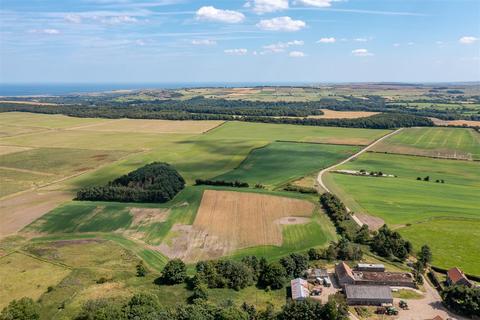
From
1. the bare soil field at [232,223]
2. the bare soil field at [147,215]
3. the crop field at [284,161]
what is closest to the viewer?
the bare soil field at [232,223]

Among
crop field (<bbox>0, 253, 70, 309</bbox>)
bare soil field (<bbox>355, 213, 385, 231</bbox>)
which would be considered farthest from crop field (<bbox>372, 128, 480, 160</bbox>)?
crop field (<bbox>0, 253, 70, 309</bbox>)

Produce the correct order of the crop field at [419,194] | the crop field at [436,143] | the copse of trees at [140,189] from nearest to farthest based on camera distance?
the crop field at [419,194]
the copse of trees at [140,189]
the crop field at [436,143]

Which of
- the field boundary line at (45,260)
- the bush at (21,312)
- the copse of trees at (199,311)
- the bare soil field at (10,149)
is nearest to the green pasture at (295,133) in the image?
the bare soil field at (10,149)

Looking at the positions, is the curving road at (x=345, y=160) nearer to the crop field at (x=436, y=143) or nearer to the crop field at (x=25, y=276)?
the crop field at (x=436, y=143)

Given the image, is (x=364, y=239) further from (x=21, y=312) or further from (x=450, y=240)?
(x=21, y=312)

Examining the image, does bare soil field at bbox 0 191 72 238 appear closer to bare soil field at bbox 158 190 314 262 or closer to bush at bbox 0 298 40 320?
bare soil field at bbox 158 190 314 262

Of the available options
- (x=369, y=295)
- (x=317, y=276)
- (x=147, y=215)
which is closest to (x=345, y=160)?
(x=147, y=215)
